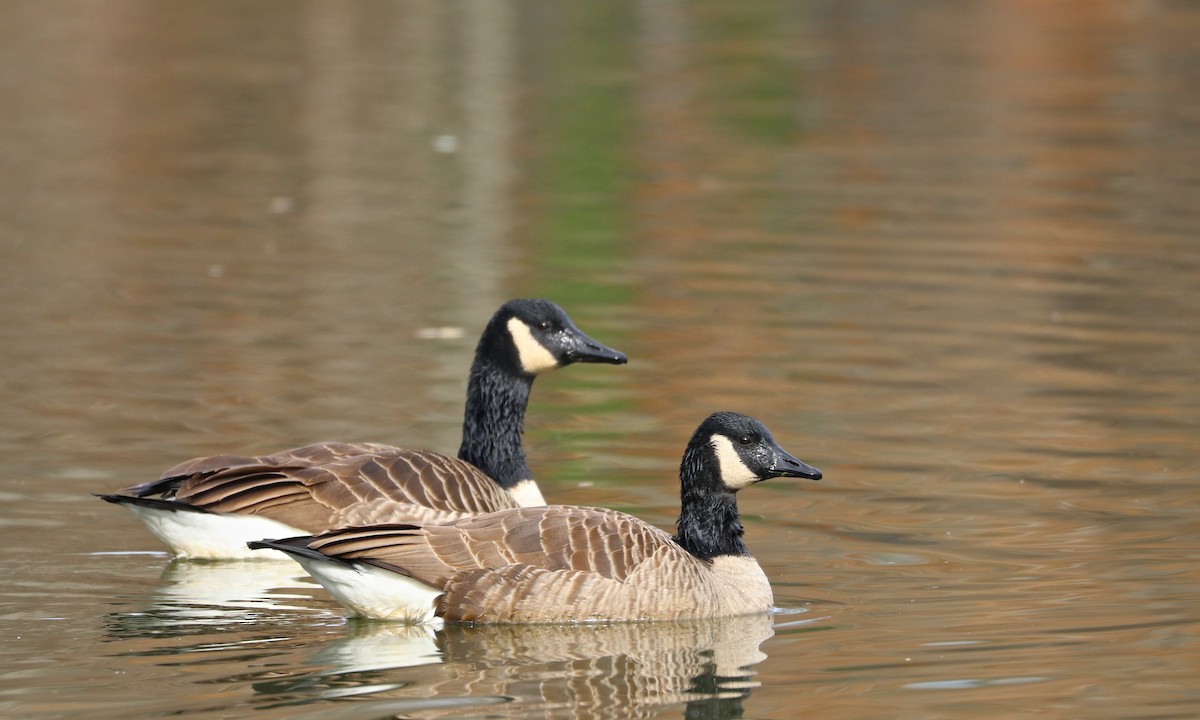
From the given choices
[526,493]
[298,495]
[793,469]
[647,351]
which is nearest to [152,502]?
[298,495]

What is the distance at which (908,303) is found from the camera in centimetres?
1667

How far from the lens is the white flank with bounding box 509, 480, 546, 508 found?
34.7 ft

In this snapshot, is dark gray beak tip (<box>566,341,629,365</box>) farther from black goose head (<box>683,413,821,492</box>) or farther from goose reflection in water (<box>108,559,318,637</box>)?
goose reflection in water (<box>108,559,318,637</box>)

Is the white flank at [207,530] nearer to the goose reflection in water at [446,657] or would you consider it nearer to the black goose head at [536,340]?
the goose reflection in water at [446,657]

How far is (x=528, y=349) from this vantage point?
11.0m

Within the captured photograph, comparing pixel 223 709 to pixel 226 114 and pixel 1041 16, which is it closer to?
pixel 226 114

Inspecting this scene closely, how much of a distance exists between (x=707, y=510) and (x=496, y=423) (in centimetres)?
196

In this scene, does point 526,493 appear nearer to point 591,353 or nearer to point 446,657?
point 591,353

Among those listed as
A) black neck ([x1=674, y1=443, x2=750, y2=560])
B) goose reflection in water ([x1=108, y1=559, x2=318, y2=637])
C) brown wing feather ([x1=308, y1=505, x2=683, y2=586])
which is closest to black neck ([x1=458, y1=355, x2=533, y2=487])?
goose reflection in water ([x1=108, y1=559, x2=318, y2=637])

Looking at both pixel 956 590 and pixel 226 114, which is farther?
pixel 226 114

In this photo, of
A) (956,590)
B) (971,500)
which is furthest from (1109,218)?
(956,590)

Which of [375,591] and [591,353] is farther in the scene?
[591,353]

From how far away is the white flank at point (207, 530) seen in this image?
31.2ft

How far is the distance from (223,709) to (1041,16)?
4206 cm
